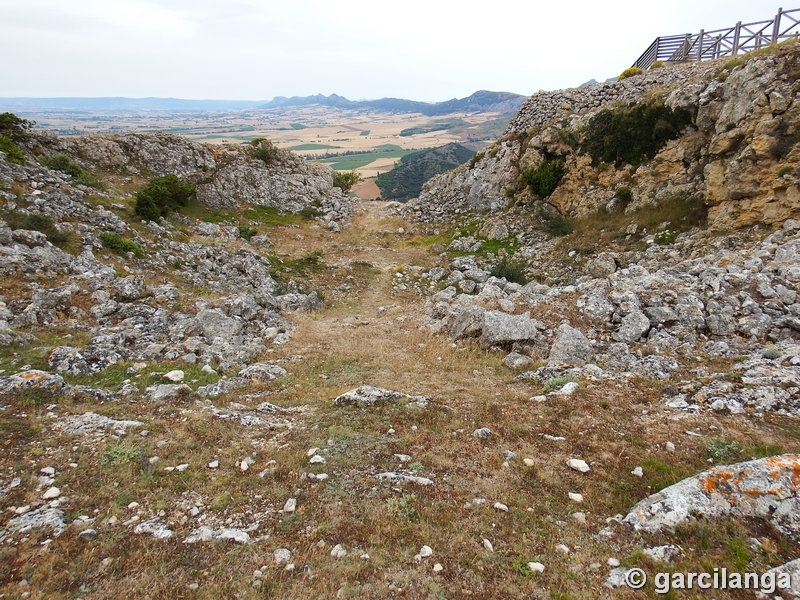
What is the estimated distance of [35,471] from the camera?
20.6 feet

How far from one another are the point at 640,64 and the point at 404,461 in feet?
112

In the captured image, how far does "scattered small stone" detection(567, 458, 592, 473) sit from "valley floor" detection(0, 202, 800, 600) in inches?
3.3

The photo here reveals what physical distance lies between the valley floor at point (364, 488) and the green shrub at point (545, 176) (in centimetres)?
1965

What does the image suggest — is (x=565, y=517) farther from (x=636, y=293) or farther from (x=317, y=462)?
(x=636, y=293)

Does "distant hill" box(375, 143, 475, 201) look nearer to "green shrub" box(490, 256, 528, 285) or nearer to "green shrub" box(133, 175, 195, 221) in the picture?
"green shrub" box(133, 175, 195, 221)

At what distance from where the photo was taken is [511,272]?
22.5 meters

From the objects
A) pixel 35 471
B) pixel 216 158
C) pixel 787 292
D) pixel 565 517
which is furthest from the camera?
pixel 216 158

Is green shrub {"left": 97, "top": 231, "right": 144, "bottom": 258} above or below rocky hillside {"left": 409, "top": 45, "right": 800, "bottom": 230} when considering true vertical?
below

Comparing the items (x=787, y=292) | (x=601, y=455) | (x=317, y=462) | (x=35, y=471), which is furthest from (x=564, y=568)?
(x=787, y=292)

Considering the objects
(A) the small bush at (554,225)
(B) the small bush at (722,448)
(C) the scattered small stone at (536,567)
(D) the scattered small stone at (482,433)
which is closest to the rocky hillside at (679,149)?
(A) the small bush at (554,225)

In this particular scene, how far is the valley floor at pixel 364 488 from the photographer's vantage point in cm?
473

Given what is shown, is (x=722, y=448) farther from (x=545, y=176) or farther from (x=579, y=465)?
(x=545, y=176)

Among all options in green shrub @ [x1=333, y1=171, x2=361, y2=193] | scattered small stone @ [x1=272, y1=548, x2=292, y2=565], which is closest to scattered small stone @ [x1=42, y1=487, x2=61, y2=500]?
scattered small stone @ [x1=272, y1=548, x2=292, y2=565]

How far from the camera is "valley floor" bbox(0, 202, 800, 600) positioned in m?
4.73
